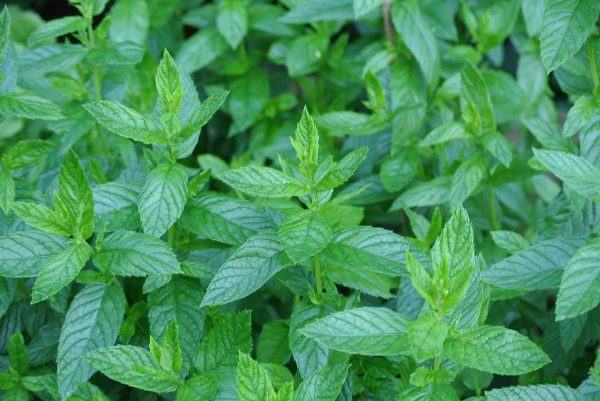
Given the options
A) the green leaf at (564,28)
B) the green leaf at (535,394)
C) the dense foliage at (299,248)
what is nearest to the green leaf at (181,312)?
the dense foliage at (299,248)

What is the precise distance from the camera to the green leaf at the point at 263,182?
136cm

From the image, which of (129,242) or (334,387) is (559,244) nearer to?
(334,387)

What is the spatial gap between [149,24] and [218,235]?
4.49 feet

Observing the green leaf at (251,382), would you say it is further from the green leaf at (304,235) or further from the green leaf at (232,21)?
the green leaf at (232,21)

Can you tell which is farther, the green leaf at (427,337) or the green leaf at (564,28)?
the green leaf at (564,28)

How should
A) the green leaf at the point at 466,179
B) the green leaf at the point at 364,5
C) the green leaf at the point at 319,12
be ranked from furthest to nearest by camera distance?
1. the green leaf at the point at 319,12
2. the green leaf at the point at 364,5
3. the green leaf at the point at 466,179

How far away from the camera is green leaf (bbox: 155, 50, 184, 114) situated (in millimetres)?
1421

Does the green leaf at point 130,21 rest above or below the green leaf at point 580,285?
below

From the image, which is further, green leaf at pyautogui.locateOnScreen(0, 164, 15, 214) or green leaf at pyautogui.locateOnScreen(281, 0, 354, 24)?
green leaf at pyautogui.locateOnScreen(281, 0, 354, 24)

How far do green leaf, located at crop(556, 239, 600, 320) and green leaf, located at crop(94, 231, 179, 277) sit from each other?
1.89ft

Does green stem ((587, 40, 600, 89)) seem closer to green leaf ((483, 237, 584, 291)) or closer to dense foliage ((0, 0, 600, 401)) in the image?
dense foliage ((0, 0, 600, 401))

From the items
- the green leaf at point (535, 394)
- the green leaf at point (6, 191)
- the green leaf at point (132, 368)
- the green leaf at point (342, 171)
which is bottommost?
the green leaf at point (132, 368)

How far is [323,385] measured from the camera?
129cm

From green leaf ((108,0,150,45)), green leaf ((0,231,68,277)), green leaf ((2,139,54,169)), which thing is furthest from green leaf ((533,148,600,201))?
green leaf ((108,0,150,45))
